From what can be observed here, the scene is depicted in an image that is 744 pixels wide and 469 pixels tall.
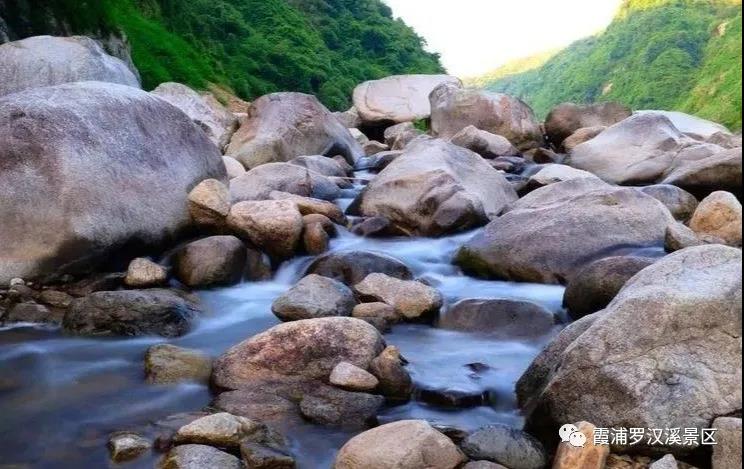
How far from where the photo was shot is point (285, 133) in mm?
15188

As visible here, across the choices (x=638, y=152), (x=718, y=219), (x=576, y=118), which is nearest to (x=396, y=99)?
(x=576, y=118)

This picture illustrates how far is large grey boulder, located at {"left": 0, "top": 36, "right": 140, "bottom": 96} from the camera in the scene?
12992 millimetres

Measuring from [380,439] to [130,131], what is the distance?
5.79 metres

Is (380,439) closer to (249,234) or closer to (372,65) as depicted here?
(249,234)

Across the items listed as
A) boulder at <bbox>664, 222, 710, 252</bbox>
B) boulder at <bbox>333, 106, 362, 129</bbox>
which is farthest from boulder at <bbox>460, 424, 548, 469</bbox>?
boulder at <bbox>333, 106, 362, 129</bbox>

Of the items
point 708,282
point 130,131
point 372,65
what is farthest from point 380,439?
point 372,65

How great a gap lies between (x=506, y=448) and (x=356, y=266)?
12.4 feet

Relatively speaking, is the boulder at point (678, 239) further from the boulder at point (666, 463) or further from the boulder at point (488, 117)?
the boulder at point (488, 117)

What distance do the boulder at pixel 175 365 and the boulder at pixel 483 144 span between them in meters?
11.4

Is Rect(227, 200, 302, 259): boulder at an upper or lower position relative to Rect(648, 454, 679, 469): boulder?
upper

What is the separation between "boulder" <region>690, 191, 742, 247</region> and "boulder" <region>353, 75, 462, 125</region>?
47.5 ft

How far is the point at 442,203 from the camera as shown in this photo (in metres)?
9.95

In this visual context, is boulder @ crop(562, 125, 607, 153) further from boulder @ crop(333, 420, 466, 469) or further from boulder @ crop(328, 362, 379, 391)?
boulder @ crop(333, 420, 466, 469)

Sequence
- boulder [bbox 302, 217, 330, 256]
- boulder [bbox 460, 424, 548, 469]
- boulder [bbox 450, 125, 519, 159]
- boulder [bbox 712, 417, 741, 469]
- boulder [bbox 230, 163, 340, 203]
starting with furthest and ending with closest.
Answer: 1. boulder [bbox 450, 125, 519, 159]
2. boulder [bbox 230, 163, 340, 203]
3. boulder [bbox 302, 217, 330, 256]
4. boulder [bbox 460, 424, 548, 469]
5. boulder [bbox 712, 417, 741, 469]
